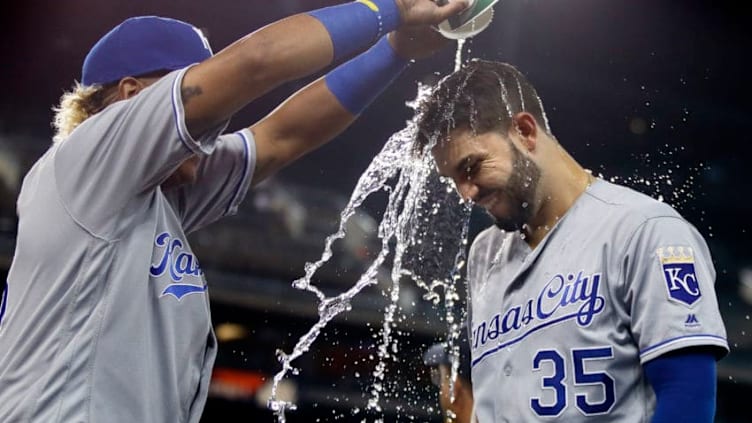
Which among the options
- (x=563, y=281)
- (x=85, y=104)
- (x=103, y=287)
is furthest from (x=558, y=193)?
(x=85, y=104)

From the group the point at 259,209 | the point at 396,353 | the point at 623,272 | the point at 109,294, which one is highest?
the point at 623,272

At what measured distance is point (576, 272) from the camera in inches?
55.1

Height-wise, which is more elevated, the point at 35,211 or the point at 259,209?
the point at 35,211

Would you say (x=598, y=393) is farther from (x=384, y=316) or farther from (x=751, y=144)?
(x=384, y=316)

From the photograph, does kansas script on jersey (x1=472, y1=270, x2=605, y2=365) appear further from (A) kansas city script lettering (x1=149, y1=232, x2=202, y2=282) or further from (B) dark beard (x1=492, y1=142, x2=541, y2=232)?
(A) kansas city script lettering (x1=149, y1=232, x2=202, y2=282)

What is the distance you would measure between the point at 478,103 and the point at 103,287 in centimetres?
81

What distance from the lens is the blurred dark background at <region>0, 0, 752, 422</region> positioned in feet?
14.8

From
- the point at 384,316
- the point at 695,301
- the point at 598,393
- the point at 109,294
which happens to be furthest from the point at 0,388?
the point at 384,316

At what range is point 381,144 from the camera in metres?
5.63

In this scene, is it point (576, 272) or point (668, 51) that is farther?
point (668, 51)

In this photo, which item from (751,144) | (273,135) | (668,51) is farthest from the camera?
(751,144)

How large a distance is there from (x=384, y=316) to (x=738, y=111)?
10.8 feet

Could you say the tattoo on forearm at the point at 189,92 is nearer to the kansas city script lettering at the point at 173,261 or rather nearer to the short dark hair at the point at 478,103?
the kansas city script lettering at the point at 173,261

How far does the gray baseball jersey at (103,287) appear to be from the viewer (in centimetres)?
130
